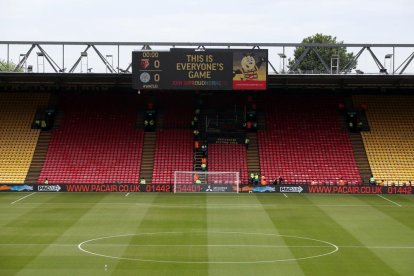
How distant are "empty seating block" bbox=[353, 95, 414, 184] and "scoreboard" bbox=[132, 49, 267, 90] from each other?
1209 cm

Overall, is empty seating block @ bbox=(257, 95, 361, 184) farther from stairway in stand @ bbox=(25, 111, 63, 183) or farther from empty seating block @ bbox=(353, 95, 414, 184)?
stairway in stand @ bbox=(25, 111, 63, 183)

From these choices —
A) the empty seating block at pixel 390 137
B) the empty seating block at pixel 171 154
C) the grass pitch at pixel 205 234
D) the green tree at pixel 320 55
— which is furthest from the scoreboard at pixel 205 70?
the green tree at pixel 320 55

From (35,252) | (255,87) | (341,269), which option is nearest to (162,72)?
(255,87)

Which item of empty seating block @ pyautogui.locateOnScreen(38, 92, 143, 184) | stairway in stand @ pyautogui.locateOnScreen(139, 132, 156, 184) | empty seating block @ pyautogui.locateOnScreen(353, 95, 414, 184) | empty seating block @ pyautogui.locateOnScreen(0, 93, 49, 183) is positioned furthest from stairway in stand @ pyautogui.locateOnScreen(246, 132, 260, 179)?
empty seating block @ pyautogui.locateOnScreen(0, 93, 49, 183)

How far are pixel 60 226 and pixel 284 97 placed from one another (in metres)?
32.5

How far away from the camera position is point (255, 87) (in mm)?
54594

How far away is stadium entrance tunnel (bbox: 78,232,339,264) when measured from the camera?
3003cm

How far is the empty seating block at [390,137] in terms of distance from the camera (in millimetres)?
57625

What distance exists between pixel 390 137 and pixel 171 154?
18.7 meters

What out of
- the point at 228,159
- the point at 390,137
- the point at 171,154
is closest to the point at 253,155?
the point at 228,159

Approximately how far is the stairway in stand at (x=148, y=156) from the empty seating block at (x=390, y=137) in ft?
58.5

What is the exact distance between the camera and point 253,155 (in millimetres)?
59906

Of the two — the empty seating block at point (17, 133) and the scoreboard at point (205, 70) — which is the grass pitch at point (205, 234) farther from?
the scoreboard at point (205, 70)

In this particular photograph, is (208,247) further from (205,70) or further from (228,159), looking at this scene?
(228,159)
